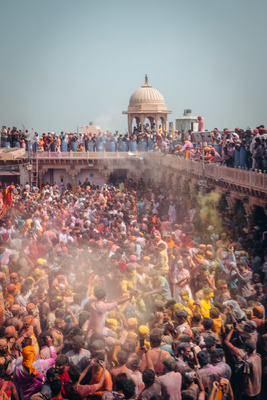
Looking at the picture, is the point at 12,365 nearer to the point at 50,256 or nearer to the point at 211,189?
the point at 50,256

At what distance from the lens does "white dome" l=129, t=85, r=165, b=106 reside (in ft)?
153

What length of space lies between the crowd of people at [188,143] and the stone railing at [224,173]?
310 mm

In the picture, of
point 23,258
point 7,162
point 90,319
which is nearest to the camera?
point 90,319

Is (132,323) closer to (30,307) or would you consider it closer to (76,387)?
(76,387)

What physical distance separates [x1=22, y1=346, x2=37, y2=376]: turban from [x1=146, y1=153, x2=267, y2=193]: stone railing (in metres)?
8.74

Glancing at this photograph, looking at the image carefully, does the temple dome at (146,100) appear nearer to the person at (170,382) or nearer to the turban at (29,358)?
the turban at (29,358)

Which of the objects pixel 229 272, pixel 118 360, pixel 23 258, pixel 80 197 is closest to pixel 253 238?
pixel 229 272

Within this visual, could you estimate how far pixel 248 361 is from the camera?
6523mm

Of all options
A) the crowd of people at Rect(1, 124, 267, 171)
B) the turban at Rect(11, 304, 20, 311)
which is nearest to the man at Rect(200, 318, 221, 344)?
the turban at Rect(11, 304, 20, 311)

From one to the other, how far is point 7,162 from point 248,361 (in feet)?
104

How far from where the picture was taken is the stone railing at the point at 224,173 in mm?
13749

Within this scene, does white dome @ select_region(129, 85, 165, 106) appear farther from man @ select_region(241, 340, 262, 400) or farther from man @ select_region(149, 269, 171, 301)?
man @ select_region(241, 340, 262, 400)

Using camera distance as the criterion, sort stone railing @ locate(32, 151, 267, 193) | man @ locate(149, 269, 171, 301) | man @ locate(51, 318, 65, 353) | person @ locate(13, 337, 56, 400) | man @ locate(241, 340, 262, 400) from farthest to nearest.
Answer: stone railing @ locate(32, 151, 267, 193) < man @ locate(149, 269, 171, 301) < man @ locate(51, 318, 65, 353) < man @ locate(241, 340, 262, 400) < person @ locate(13, 337, 56, 400)

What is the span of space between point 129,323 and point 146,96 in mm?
42271
